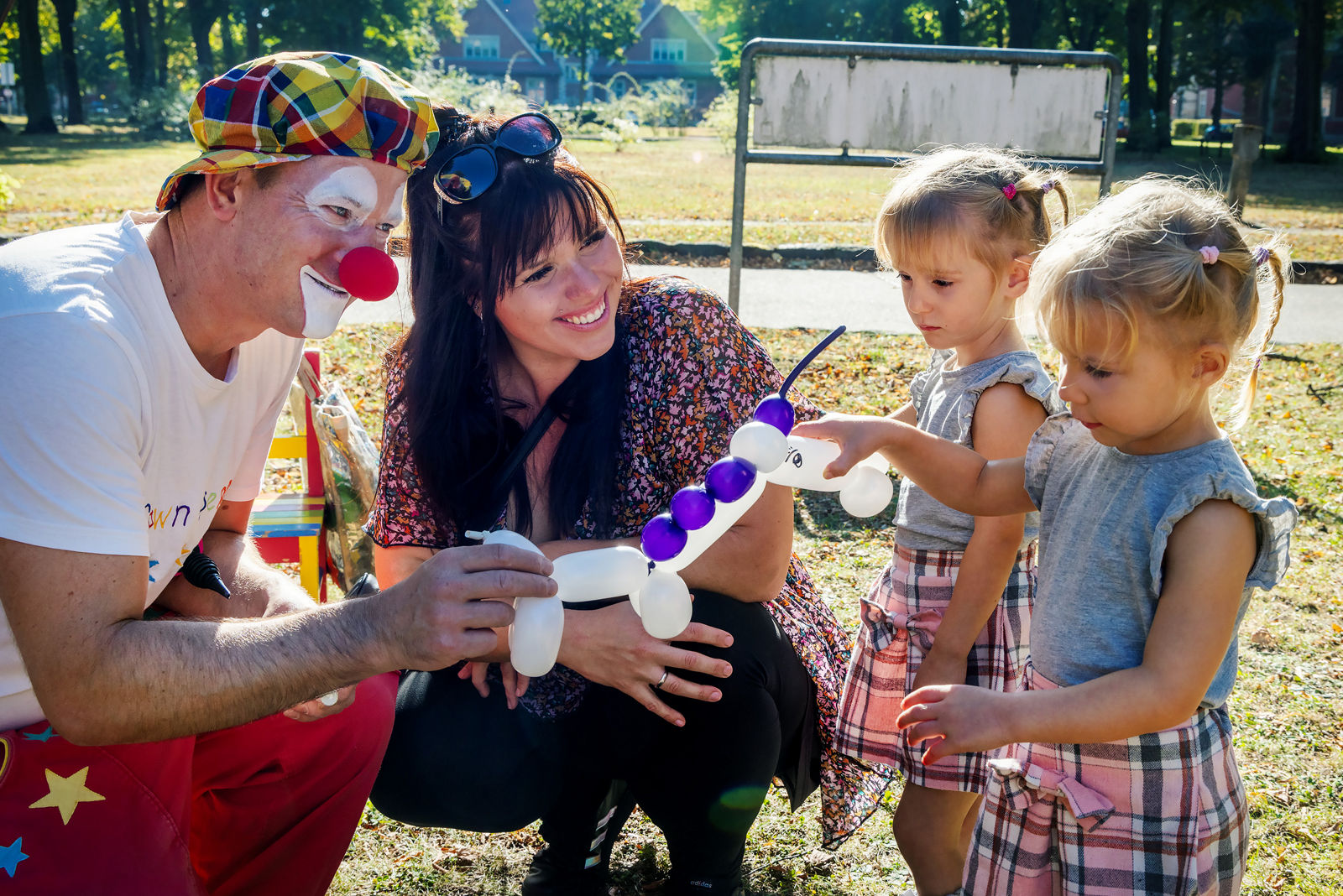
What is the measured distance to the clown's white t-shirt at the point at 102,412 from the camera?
4.53ft

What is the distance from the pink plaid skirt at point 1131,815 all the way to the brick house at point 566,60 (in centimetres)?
5738

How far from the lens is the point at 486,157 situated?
6.15ft

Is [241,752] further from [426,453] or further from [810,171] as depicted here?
Answer: [810,171]

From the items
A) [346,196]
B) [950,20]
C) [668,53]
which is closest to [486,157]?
[346,196]

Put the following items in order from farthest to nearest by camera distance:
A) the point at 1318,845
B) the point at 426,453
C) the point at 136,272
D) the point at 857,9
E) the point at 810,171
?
the point at 857,9 < the point at 810,171 < the point at 1318,845 < the point at 426,453 < the point at 136,272

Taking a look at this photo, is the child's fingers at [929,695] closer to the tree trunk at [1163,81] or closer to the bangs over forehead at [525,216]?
the bangs over forehead at [525,216]

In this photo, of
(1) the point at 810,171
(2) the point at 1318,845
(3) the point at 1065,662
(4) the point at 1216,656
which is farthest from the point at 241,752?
(1) the point at 810,171

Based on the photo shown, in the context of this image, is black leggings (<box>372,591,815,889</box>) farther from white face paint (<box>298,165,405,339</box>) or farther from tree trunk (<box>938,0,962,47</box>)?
tree trunk (<box>938,0,962,47</box>)

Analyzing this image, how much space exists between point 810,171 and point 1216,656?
834 inches

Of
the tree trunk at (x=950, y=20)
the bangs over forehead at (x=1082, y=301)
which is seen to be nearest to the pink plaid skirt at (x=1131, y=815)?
the bangs over forehead at (x=1082, y=301)

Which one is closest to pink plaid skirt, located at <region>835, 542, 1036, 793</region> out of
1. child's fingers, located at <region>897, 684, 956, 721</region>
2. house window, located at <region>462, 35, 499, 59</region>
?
child's fingers, located at <region>897, 684, 956, 721</region>

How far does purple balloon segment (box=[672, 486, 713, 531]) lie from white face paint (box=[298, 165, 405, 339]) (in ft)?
2.15

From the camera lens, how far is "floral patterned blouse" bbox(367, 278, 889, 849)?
2000 millimetres

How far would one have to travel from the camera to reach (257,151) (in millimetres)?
1649
